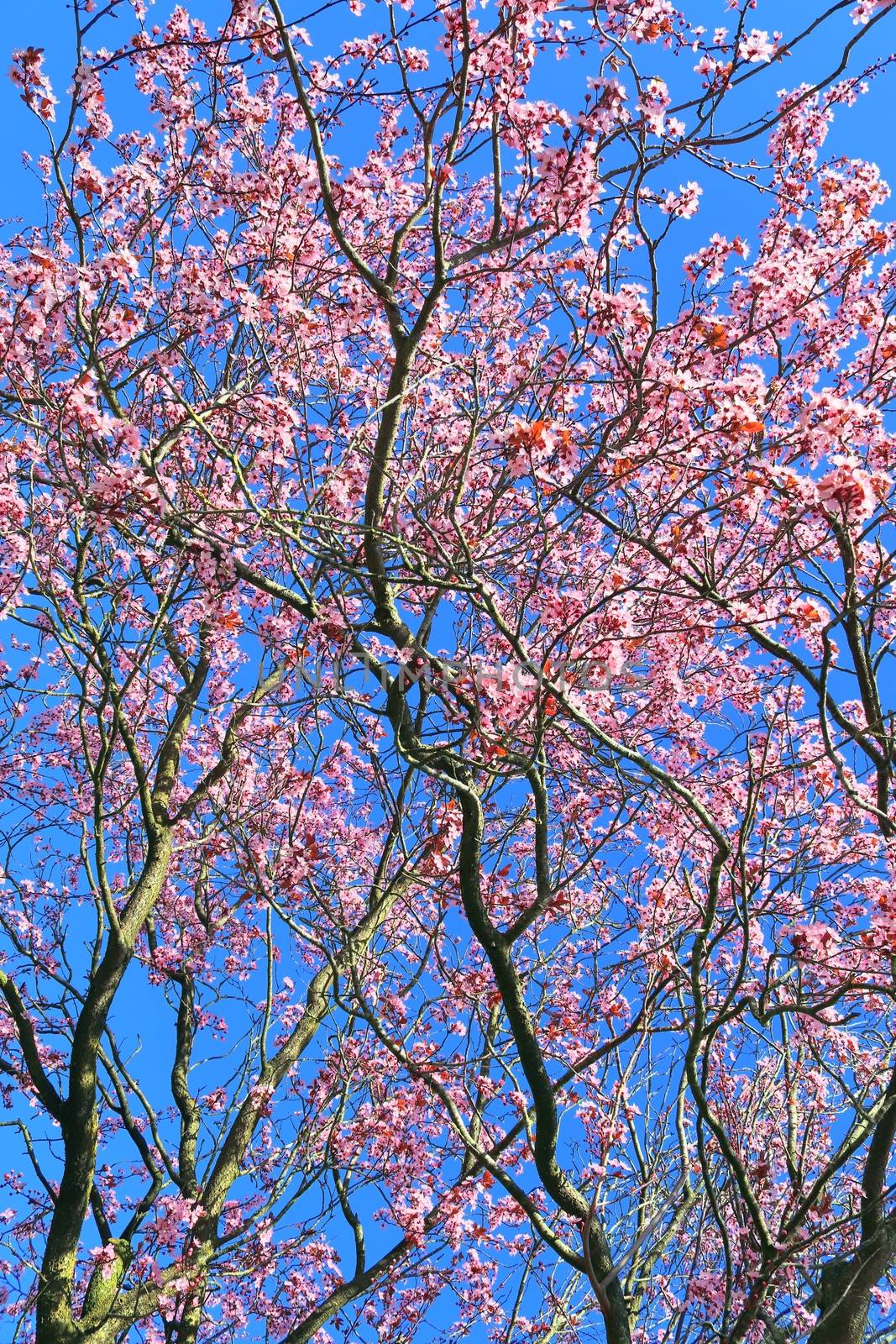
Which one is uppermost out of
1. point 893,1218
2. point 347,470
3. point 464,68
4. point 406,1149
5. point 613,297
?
point 347,470

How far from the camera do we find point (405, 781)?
4.70 m

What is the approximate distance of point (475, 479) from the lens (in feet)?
21.5

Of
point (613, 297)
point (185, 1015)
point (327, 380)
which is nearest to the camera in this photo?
point (613, 297)

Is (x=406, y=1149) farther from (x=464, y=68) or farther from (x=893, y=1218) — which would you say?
(x=464, y=68)

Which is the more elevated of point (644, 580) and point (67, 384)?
point (67, 384)

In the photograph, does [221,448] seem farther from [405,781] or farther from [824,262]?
[824,262]

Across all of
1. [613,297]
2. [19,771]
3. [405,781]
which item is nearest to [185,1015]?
[19,771]

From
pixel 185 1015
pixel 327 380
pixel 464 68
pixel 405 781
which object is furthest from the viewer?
pixel 185 1015

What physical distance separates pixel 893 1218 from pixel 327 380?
529 cm

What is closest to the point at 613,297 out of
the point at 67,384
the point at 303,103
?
the point at 303,103

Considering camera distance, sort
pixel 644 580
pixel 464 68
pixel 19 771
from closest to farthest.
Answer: pixel 464 68
pixel 644 580
pixel 19 771

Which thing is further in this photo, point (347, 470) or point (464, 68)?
point (347, 470)

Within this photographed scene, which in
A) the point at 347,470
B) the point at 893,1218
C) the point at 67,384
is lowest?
the point at 893,1218

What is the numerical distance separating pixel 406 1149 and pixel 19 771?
404 centimetres
